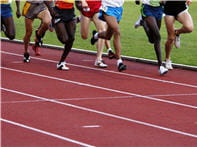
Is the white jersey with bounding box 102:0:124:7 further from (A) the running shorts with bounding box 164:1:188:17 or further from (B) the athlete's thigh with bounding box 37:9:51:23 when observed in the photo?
(B) the athlete's thigh with bounding box 37:9:51:23

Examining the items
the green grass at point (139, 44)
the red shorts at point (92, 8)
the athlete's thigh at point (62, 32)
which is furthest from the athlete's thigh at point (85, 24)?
the green grass at point (139, 44)

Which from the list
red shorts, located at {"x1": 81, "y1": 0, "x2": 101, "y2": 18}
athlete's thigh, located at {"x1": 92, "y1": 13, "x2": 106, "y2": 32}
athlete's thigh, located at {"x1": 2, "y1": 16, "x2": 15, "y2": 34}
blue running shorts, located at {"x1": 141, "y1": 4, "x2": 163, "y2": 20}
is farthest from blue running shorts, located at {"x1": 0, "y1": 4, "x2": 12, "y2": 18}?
blue running shorts, located at {"x1": 141, "y1": 4, "x2": 163, "y2": 20}

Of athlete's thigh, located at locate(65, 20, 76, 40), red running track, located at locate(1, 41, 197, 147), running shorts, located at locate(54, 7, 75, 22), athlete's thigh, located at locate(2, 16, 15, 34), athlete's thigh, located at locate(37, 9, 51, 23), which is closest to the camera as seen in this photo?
red running track, located at locate(1, 41, 197, 147)

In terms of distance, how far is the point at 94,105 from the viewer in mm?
13555

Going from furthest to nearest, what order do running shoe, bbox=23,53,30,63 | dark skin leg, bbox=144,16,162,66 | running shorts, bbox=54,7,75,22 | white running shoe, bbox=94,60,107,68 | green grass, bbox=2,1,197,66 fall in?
green grass, bbox=2,1,197,66, running shoe, bbox=23,53,30,63, white running shoe, bbox=94,60,107,68, running shorts, bbox=54,7,75,22, dark skin leg, bbox=144,16,162,66

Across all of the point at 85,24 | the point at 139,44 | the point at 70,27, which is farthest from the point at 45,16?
the point at 139,44

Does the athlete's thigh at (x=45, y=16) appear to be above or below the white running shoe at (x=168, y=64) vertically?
above

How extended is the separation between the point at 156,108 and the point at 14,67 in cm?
529

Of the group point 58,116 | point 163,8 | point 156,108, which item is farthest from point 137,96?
point 163,8

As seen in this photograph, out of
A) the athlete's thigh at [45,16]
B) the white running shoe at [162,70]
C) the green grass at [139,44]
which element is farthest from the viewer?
the green grass at [139,44]

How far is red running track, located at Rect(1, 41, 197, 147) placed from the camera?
36.1 feet

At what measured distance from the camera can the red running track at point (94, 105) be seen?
11.0m

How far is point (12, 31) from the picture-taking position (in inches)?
716

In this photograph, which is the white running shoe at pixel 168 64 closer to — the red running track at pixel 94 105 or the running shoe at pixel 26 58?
the red running track at pixel 94 105
